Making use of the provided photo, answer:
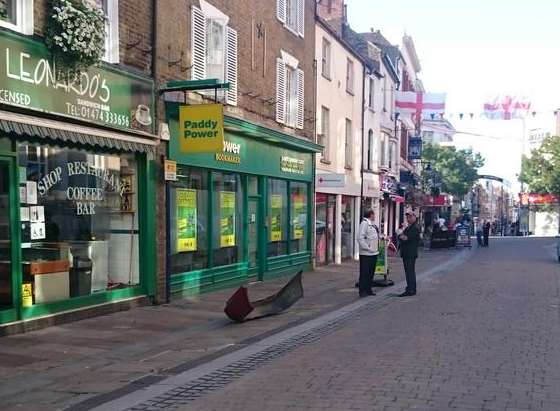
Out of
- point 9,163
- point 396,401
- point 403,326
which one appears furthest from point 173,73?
point 396,401

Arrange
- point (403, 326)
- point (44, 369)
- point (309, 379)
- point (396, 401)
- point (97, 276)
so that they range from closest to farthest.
Answer: point (396, 401) → point (309, 379) → point (44, 369) → point (403, 326) → point (97, 276)

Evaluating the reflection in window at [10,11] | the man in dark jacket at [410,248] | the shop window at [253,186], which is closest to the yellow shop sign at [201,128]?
the reflection in window at [10,11]

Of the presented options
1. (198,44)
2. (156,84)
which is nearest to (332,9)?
(198,44)

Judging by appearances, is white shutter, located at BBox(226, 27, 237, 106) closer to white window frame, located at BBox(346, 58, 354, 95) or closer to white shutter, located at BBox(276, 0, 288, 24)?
white shutter, located at BBox(276, 0, 288, 24)

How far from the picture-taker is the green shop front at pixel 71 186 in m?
8.67

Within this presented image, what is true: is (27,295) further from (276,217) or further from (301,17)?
(301,17)

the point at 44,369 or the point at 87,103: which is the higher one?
the point at 87,103

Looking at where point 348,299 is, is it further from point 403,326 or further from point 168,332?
point 168,332

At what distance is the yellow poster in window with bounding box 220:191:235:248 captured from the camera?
14.4 m

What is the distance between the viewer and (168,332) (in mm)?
9328

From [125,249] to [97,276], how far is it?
2.74ft

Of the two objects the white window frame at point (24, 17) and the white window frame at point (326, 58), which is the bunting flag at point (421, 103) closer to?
the white window frame at point (326, 58)

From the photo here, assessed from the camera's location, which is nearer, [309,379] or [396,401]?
[396,401]

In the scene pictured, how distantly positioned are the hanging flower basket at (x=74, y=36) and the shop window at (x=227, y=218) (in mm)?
4968
